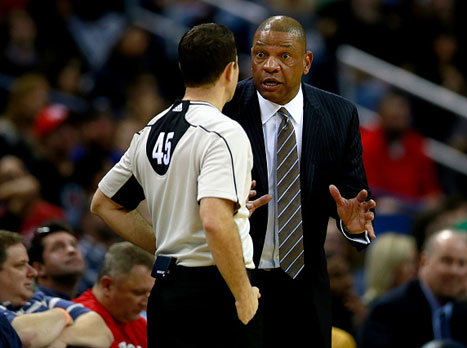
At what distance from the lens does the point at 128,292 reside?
16.6ft

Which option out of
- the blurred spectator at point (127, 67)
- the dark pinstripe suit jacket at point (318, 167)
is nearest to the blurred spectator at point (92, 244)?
the blurred spectator at point (127, 67)

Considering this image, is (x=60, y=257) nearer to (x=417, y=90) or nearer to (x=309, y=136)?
(x=309, y=136)

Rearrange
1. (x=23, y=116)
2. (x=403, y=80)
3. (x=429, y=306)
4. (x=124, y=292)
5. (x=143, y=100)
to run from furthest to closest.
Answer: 1. (x=403, y=80)
2. (x=143, y=100)
3. (x=23, y=116)
4. (x=429, y=306)
5. (x=124, y=292)

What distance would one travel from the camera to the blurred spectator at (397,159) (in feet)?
31.8

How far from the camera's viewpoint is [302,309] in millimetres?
4113

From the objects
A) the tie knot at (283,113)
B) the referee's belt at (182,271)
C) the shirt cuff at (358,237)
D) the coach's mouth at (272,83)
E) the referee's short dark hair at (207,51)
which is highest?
the referee's short dark hair at (207,51)

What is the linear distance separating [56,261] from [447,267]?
102 inches

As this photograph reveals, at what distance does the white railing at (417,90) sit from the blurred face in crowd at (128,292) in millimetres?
5862

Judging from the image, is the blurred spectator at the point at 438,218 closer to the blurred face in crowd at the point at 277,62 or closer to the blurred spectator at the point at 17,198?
the blurred spectator at the point at 17,198

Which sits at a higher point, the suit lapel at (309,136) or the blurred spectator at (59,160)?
the suit lapel at (309,136)

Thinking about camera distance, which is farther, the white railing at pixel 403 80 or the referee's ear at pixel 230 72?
the white railing at pixel 403 80

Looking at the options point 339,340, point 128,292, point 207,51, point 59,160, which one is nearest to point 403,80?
point 59,160

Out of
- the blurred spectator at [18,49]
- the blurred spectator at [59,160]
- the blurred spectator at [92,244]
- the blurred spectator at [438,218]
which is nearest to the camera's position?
the blurred spectator at [92,244]

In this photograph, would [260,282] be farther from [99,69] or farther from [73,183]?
[99,69]
